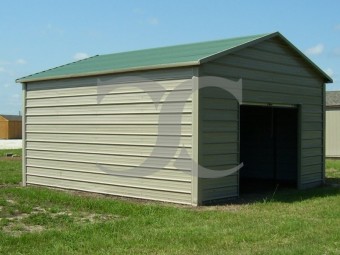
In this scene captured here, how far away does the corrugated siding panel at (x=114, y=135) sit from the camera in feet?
37.9

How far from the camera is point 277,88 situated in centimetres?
1352

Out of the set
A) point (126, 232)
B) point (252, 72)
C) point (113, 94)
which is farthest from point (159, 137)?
point (126, 232)

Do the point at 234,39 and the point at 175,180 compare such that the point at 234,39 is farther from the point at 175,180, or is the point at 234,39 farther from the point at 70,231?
the point at 70,231

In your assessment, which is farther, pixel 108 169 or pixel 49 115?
pixel 49 115

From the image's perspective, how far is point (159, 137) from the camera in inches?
468

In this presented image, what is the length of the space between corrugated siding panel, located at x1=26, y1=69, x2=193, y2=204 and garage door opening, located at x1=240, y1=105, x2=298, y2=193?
3835 millimetres

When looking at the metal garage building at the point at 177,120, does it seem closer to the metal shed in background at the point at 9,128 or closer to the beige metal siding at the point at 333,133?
the beige metal siding at the point at 333,133

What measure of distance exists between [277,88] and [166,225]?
5.91m

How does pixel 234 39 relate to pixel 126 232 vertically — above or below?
above

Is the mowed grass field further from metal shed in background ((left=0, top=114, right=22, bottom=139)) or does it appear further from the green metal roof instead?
metal shed in background ((left=0, top=114, right=22, bottom=139))

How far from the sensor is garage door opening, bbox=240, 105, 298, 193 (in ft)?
52.0

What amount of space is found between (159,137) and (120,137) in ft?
4.40

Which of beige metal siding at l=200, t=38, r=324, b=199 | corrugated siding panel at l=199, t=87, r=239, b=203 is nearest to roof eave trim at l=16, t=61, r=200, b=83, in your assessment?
beige metal siding at l=200, t=38, r=324, b=199

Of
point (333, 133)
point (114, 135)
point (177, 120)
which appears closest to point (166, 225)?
point (177, 120)
